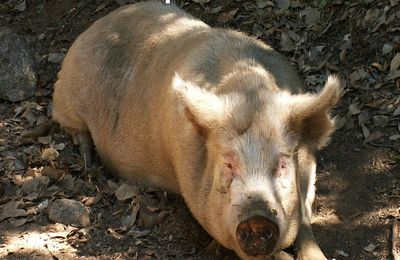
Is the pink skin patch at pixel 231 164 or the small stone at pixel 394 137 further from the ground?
the pink skin patch at pixel 231 164

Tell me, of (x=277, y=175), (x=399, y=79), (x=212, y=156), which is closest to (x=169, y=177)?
(x=212, y=156)

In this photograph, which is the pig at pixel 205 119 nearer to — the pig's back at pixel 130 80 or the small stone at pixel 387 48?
the pig's back at pixel 130 80

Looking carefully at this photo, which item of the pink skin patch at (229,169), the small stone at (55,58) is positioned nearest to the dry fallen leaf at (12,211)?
the pink skin patch at (229,169)

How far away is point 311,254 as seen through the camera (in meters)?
5.37

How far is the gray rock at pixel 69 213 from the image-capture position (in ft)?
19.2

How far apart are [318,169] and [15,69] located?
11.3ft

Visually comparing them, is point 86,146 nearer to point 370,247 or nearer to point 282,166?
point 282,166

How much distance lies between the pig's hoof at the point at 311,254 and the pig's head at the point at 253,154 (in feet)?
1.05

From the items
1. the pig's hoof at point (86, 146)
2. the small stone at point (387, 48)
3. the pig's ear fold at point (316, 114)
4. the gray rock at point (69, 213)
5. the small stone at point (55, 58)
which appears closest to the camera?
the pig's ear fold at point (316, 114)

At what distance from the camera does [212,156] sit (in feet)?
17.1

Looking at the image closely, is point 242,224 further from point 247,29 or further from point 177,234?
point 247,29

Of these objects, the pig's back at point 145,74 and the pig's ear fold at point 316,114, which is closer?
the pig's ear fold at point 316,114

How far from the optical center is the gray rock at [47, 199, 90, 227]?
19.2ft

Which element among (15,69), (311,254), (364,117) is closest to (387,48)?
(364,117)
